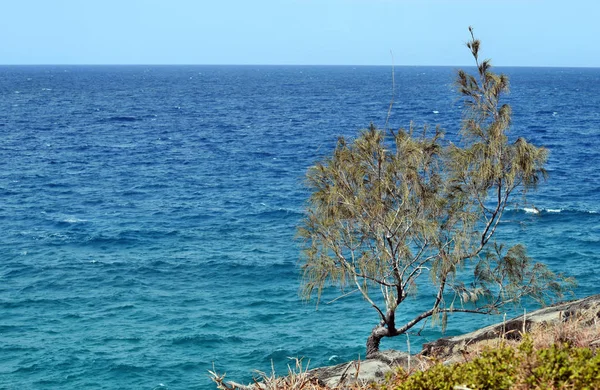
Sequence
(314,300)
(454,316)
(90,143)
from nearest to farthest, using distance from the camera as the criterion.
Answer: (454,316) < (314,300) < (90,143)

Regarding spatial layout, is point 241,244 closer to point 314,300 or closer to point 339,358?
point 314,300

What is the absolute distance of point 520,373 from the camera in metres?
8.08

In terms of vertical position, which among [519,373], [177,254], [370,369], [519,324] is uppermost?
[519,373]

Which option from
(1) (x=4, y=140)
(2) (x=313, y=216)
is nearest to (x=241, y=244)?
(2) (x=313, y=216)

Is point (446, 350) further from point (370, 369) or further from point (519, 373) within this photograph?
point (519, 373)

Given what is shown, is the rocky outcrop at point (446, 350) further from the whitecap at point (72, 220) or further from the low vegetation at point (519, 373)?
the whitecap at point (72, 220)

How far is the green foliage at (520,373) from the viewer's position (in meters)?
7.54

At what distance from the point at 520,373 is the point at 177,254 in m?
33.8

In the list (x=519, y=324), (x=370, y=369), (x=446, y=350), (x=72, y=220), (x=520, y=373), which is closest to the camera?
(x=520, y=373)

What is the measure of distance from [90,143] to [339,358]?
6650cm

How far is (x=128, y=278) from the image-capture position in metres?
36.9

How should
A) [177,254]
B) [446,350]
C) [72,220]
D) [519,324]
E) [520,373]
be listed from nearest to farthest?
1. [520,373]
2. [446,350]
3. [519,324]
4. [177,254]
5. [72,220]

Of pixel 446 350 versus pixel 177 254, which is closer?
pixel 446 350

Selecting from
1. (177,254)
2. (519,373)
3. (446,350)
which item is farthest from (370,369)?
(177,254)
